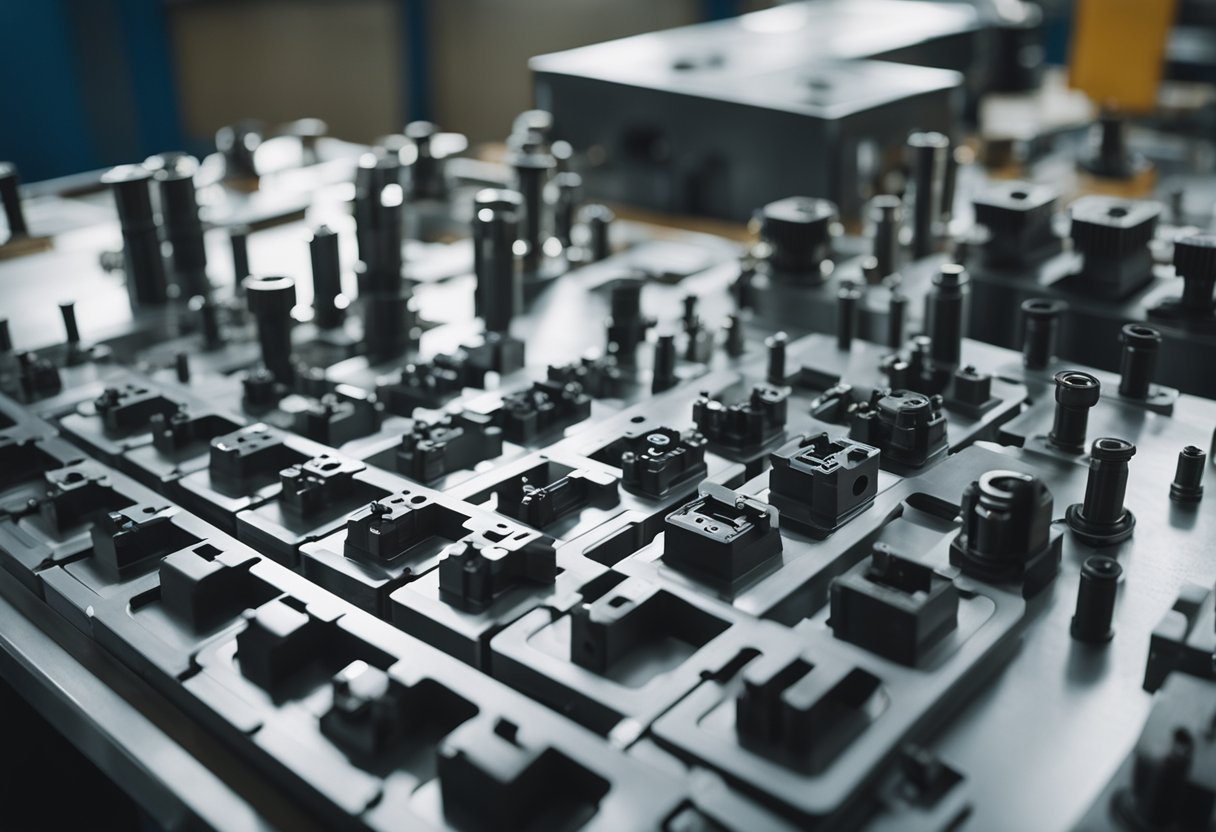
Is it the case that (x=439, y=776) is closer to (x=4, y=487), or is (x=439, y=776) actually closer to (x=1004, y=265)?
(x=4, y=487)

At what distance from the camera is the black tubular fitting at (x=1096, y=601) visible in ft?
3.13

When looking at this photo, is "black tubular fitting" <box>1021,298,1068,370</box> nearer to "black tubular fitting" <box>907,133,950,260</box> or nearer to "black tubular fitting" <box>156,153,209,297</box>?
"black tubular fitting" <box>907,133,950,260</box>

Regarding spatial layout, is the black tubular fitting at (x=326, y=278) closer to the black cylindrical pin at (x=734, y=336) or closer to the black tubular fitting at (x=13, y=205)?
the black cylindrical pin at (x=734, y=336)

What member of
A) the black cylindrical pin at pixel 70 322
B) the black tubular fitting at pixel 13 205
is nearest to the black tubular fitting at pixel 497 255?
the black cylindrical pin at pixel 70 322

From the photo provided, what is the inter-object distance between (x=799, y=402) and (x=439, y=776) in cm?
74

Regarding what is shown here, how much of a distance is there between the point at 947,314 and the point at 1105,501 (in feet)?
1.34

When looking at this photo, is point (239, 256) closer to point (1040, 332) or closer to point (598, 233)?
point (598, 233)

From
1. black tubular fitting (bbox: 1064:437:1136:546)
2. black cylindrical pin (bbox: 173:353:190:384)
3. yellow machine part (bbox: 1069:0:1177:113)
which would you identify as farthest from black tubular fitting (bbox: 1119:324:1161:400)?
yellow machine part (bbox: 1069:0:1177:113)

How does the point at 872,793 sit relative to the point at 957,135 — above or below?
below

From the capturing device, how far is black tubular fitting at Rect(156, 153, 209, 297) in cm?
179

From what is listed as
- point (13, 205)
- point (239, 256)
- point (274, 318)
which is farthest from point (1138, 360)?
point (13, 205)

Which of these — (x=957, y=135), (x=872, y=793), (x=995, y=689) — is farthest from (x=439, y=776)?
(x=957, y=135)

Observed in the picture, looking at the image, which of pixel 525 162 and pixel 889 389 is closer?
pixel 889 389

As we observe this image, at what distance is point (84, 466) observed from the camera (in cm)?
125
